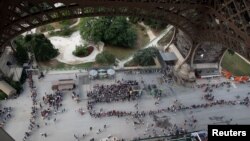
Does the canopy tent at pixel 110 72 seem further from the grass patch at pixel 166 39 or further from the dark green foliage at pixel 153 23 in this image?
the dark green foliage at pixel 153 23

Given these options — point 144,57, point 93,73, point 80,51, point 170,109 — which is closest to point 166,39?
point 144,57

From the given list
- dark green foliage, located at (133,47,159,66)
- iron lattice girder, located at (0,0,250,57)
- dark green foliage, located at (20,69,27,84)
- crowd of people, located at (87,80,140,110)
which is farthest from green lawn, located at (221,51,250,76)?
dark green foliage, located at (20,69,27,84)

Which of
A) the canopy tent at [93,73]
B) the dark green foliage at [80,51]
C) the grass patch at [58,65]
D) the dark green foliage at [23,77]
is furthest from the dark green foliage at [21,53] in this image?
the canopy tent at [93,73]

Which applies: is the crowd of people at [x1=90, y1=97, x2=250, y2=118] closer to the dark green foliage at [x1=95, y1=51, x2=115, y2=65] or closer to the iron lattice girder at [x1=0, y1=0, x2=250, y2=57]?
the iron lattice girder at [x1=0, y1=0, x2=250, y2=57]

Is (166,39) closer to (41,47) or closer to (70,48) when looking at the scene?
(70,48)

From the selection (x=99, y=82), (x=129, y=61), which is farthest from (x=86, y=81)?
(x=129, y=61)

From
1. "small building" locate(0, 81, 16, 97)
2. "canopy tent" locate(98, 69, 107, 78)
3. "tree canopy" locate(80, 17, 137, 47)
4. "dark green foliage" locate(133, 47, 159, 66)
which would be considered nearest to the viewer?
"small building" locate(0, 81, 16, 97)

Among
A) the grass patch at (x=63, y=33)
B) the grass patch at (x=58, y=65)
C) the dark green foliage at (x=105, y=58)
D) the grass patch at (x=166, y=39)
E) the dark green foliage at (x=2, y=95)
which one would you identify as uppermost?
the grass patch at (x=63, y=33)
